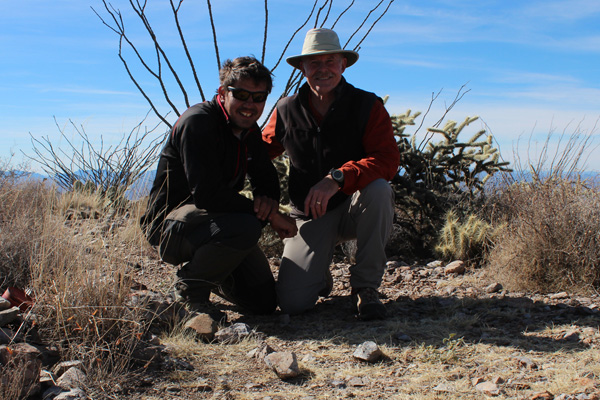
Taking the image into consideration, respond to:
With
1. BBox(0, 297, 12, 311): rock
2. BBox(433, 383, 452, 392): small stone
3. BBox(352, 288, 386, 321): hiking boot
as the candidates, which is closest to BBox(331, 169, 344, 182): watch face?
BBox(352, 288, 386, 321): hiking boot

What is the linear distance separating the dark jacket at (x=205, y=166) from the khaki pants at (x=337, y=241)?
55cm

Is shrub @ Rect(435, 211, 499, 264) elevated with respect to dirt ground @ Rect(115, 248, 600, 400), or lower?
elevated

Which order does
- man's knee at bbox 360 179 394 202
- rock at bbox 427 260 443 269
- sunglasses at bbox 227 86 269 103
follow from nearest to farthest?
sunglasses at bbox 227 86 269 103 < man's knee at bbox 360 179 394 202 < rock at bbox 427 260 443 269

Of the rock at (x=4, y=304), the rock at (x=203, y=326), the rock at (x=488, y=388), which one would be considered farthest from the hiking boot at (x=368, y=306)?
the rock at (x=4, y=304)

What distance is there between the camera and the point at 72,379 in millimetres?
2621

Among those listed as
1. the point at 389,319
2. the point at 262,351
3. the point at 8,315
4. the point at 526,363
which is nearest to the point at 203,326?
the point at 262,351

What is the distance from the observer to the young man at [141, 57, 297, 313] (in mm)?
3701

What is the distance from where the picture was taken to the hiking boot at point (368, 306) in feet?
12.9

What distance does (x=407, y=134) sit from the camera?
20.9ft

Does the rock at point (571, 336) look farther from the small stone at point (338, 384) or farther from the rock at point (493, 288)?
the small stone at point (338, 384)

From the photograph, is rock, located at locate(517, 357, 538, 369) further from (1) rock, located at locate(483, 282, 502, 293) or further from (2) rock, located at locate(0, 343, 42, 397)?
(2) rock, located at locate(0, 343, 42, 397)

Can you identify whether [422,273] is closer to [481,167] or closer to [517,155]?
[517,155]

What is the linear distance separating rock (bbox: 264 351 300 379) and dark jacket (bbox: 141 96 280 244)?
1.16 meters

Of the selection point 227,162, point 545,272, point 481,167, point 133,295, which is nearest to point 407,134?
point 481,167
